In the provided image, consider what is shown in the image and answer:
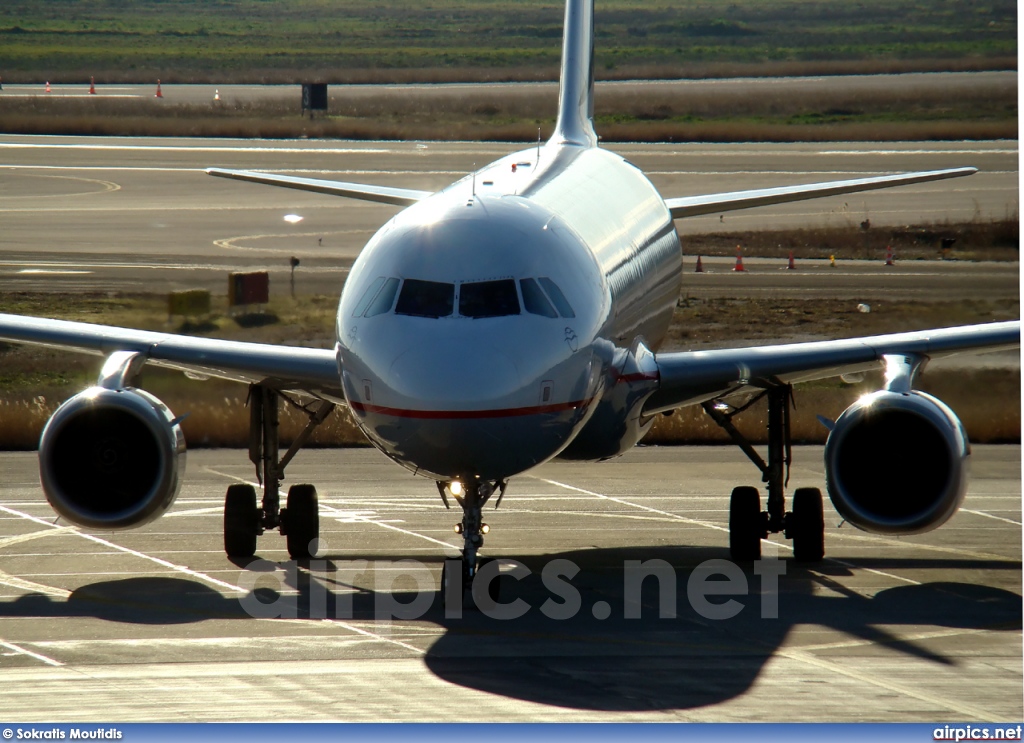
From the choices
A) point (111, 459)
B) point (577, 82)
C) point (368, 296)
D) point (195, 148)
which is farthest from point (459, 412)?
point (195, 148)

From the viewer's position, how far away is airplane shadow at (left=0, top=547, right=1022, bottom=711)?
13.6 metres

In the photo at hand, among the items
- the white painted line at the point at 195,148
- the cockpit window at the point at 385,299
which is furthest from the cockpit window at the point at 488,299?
the white painted line at the point at 195,148

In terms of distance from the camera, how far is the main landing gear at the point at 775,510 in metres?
19.0

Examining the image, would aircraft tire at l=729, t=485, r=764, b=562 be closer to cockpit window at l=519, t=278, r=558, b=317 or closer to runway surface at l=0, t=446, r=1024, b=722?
runway surface at l=0, t=446, r=1024, b=722

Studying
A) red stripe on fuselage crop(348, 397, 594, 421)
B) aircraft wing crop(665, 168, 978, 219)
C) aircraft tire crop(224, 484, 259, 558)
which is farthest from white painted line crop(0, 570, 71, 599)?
aircraft wing crop(665, 168, 978, 219)

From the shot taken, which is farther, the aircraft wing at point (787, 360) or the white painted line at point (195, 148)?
the white painted line at point (195, 148)

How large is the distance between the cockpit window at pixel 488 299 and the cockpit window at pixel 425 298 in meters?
0.12

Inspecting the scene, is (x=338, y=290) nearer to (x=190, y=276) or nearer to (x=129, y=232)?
(x=190, y=276)

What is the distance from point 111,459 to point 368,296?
4.16m

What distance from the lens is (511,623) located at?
1571 centimetres

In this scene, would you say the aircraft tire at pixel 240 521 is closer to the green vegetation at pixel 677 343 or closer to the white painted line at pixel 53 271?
the green vegetation at pixel 677 343

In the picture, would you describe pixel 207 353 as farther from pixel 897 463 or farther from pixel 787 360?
pixel 897 463

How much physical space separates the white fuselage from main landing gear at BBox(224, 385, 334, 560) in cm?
381

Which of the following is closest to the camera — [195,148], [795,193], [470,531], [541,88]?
[470,531]
